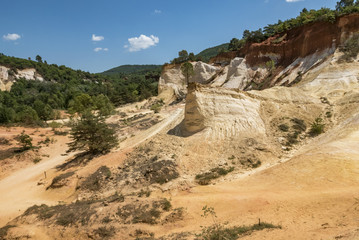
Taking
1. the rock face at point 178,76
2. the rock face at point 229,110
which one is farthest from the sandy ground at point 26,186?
the rock face at point 178,76

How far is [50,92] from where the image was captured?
69.9 m

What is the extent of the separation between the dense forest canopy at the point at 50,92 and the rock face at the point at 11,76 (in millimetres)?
1397

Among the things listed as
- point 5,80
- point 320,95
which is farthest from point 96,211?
point 5,80

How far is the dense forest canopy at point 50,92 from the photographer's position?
125 ft

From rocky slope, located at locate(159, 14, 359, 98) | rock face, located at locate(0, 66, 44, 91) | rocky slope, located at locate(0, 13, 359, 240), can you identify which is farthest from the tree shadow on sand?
rock face, located at locate(0, 66, 44, 91)

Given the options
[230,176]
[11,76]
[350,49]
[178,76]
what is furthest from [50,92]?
[350,49]

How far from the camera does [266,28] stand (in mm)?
49500

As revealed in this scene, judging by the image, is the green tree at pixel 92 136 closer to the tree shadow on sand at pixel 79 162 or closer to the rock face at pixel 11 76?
the tree shadow on sand at pixel 79 162

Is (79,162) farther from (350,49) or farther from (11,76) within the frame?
(11,76)

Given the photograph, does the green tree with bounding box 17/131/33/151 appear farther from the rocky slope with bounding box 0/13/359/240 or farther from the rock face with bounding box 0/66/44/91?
the rock face with bounding box 0/66/44/91

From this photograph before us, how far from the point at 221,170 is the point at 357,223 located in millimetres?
7002

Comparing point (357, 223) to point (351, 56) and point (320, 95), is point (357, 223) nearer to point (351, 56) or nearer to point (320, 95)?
point (320, 95)

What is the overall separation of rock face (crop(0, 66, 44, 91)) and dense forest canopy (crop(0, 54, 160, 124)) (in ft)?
4.58

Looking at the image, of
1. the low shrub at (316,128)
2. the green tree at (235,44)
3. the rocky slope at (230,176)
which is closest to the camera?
the rocky slope at (230,176)
